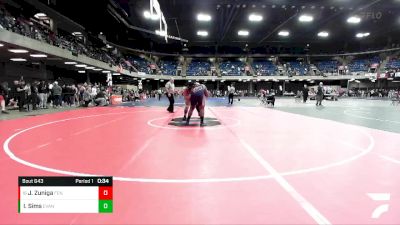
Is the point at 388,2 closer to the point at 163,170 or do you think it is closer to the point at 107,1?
the point at 107,1

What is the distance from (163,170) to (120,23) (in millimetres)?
36760

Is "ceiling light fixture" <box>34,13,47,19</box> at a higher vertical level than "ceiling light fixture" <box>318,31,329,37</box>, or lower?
lower

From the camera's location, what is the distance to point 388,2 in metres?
23.8

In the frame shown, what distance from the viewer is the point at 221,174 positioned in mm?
4676

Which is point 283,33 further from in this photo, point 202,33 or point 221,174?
point 221,174

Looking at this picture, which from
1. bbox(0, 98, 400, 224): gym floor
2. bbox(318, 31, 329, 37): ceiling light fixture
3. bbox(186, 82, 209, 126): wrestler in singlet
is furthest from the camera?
bbox(318, 31, 329, 37): ceiling light fixture

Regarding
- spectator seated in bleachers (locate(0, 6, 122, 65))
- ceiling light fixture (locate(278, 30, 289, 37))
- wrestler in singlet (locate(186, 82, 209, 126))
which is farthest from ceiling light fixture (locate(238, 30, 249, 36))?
wrestler in singlet (locate(186, 82, 209, 126))

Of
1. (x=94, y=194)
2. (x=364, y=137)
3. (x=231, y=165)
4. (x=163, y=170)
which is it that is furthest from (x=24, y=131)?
(x=364, y=137)

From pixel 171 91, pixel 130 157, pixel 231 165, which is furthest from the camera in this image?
pixel 171 91

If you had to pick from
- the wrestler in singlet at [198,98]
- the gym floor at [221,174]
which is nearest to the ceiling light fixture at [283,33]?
the wrestler in singlet at [198,98]

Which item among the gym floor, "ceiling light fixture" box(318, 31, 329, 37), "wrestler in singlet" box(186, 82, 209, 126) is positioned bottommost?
the gym floor

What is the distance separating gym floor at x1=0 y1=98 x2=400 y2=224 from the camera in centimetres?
313

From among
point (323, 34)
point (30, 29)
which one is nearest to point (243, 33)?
point (323, 34)

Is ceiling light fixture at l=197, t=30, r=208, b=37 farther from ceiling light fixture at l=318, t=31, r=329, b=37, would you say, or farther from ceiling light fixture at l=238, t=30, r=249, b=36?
ceiling light fixture at l=318, t=31, r=329, b=37
